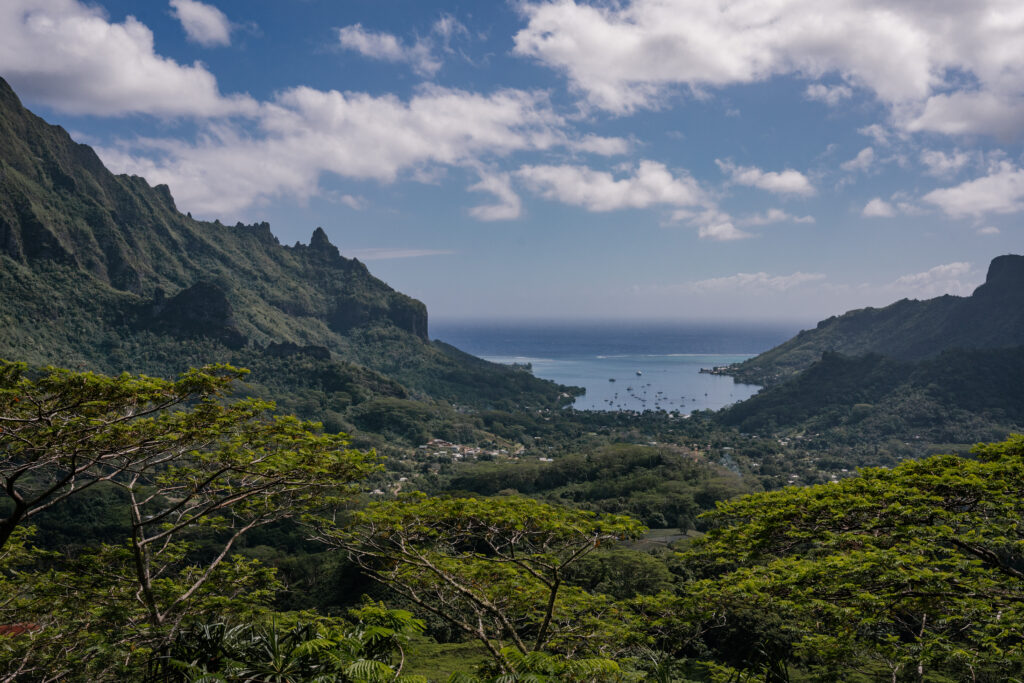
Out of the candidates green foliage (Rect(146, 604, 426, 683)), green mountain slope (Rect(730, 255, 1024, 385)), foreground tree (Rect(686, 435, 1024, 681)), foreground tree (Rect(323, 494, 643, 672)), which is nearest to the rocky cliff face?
green mountain slope (Rect(730, 255, 1024, 385))

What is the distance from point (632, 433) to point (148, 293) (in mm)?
118291

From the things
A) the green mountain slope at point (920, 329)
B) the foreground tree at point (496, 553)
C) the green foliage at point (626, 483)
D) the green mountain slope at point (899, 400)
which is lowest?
the green foliage at point (626, 483)

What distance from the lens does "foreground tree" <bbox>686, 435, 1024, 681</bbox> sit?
23.7ft

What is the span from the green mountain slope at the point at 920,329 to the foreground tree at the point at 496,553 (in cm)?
14470

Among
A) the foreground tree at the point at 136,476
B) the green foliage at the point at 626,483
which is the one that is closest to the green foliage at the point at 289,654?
the foreground tree at the point at 136,476

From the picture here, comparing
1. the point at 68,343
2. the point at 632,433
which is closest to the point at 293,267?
the point at 68,343

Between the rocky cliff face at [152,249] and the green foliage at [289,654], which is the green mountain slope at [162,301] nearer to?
the rocky cliff face at [152,249]

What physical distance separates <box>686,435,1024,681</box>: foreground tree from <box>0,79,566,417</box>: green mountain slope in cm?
9859

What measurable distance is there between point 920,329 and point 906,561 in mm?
185052

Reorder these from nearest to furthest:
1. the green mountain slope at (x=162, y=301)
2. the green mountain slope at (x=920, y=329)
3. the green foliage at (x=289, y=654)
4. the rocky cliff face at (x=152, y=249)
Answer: the green foliage at (x=289, y=654)
the green mountain slope at (x=162, y=301)
the rocky cliff face at (x=152, y=249)
the green mountain slope at (x=920, y=329)

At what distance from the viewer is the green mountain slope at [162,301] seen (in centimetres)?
9944

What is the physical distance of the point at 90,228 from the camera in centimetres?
12188

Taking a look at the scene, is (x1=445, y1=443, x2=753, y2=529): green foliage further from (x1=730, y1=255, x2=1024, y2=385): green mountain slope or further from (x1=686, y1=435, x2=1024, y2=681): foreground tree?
(x1=730, y1=255, x2=1024, y2=385): green mountain slope

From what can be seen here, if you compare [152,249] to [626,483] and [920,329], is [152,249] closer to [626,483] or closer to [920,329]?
[626,483]
